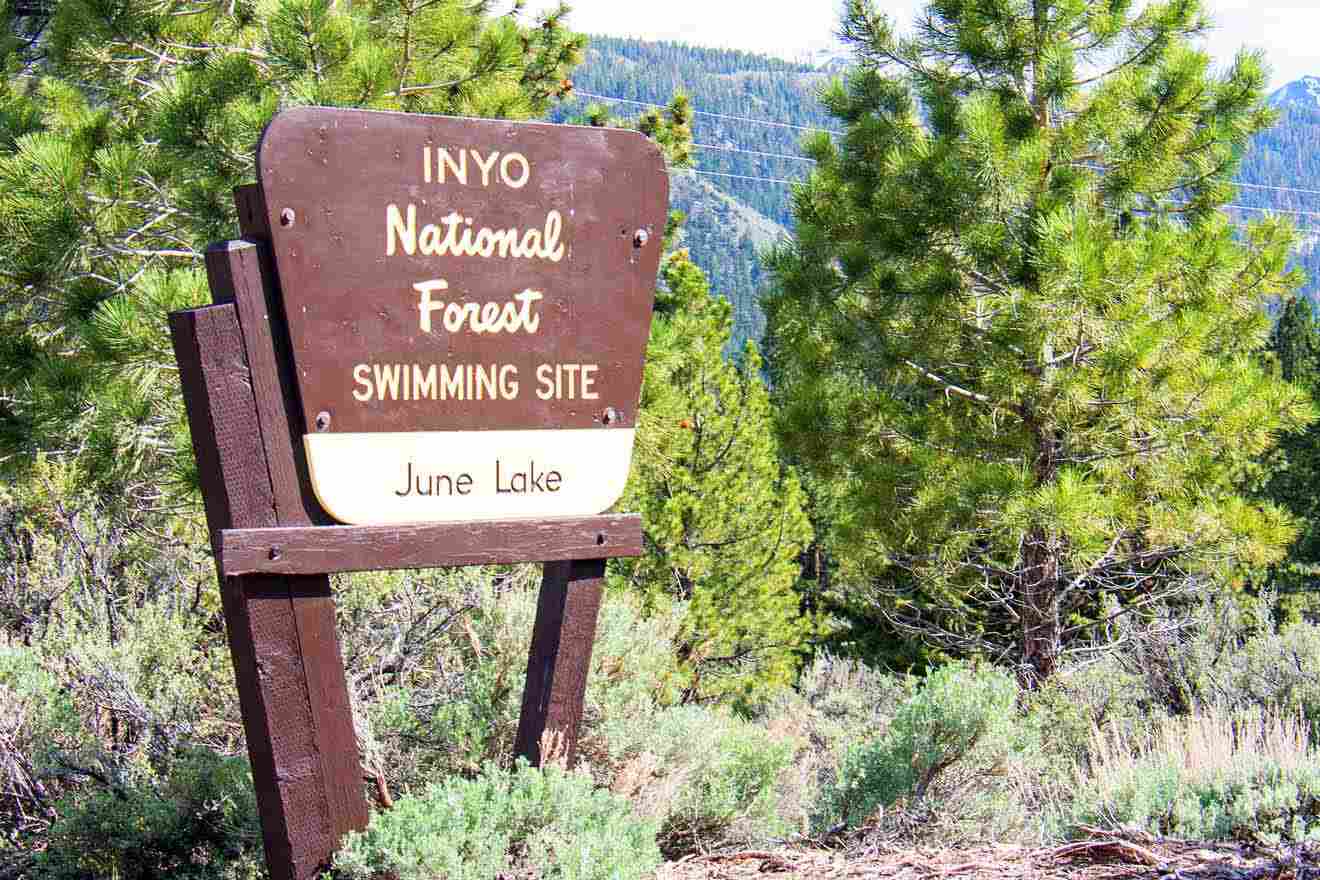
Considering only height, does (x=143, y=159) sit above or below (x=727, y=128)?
below

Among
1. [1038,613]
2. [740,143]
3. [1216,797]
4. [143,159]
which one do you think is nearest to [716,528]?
[1038,613]

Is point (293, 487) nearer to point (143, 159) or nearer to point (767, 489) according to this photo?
point (143, 159)

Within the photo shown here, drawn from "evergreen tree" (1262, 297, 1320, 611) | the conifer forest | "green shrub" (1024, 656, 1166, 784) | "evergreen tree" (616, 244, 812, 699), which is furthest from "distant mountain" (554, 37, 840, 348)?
"green shrub" (1024, 656, 1166, 784)

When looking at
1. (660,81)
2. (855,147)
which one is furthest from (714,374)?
(660,81)

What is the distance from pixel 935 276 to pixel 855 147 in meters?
1.48

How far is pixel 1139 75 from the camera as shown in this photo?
370 inches

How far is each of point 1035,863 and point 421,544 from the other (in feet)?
5.66

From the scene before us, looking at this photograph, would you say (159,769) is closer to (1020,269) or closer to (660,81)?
(1020,269)

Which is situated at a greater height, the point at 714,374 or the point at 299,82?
the point at 299,82

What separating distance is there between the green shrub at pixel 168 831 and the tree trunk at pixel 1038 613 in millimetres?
7586

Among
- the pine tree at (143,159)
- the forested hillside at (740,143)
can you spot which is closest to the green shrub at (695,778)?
the pine tree at (143,159)

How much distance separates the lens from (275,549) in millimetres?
2977

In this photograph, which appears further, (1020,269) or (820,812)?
(1020,269)

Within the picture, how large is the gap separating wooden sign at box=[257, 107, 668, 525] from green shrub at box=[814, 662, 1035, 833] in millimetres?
1303
